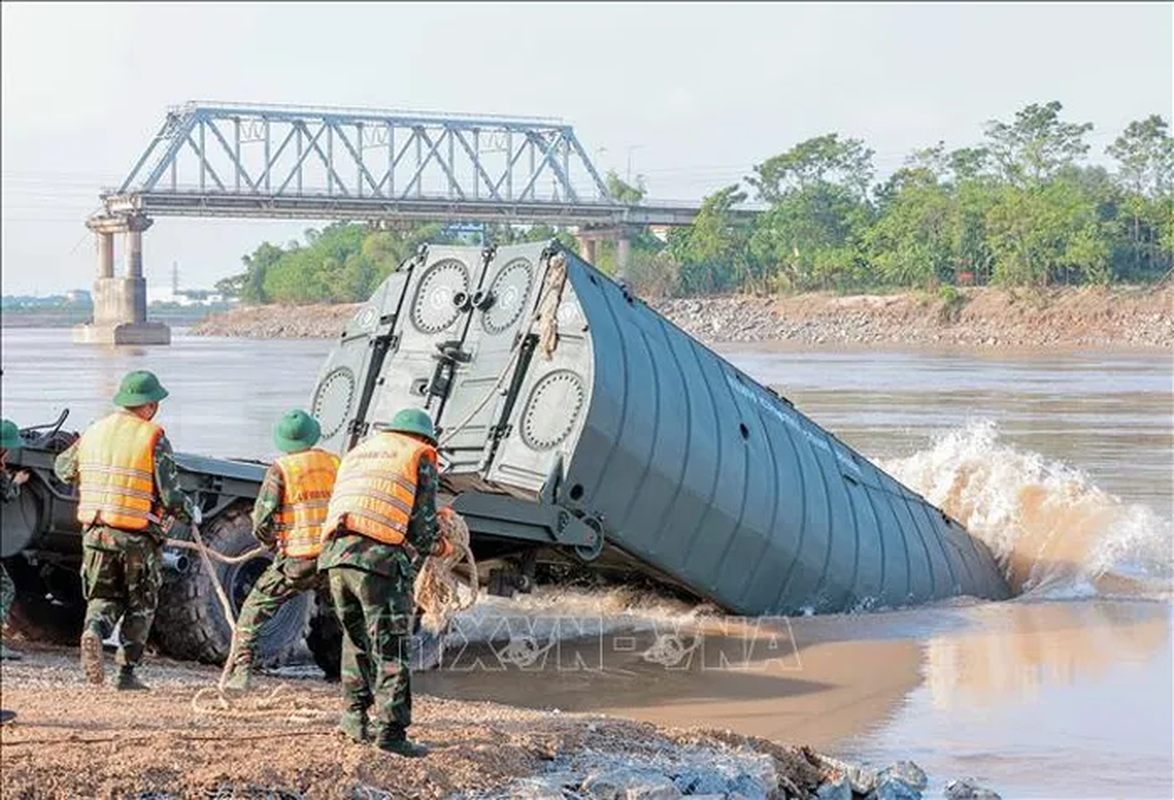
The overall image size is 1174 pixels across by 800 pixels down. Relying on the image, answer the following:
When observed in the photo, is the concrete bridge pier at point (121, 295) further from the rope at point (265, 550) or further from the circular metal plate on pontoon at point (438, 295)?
the rope at point (265, 550)

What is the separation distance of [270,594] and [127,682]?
770 millimetres

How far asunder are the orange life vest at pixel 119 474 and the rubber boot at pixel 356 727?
1616mm

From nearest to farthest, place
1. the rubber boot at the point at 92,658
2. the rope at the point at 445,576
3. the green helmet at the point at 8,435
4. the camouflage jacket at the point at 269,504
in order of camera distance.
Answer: the camouflage jacket at the point at 269,504 < the rubber boot at the point at 92,658 < the green helmet at the point at 8,435 < the rope at the point at 445,576

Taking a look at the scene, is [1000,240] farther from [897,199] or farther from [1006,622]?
[1006,622]

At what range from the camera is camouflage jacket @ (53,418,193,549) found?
8.68 m

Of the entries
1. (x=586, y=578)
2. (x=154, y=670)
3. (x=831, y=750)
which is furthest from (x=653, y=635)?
(x=154, y=670)

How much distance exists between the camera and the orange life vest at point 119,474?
8664 mm

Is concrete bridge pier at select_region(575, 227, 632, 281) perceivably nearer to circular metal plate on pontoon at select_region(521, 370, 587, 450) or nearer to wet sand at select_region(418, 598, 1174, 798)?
wet sand at select_region(418, 598, 1174, 798)

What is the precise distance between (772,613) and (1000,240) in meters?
58.2

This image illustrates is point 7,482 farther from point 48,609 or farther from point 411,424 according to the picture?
point 48,609

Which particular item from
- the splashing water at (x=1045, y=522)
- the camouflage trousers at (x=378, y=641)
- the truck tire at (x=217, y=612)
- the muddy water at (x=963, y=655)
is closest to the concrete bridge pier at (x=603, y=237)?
the muddy water at (x=963, y=655)

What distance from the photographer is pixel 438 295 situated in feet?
42.4

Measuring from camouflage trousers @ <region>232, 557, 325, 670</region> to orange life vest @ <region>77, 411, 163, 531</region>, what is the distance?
0.60m

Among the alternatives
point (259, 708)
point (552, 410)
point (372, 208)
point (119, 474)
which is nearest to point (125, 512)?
point (119, 474)
